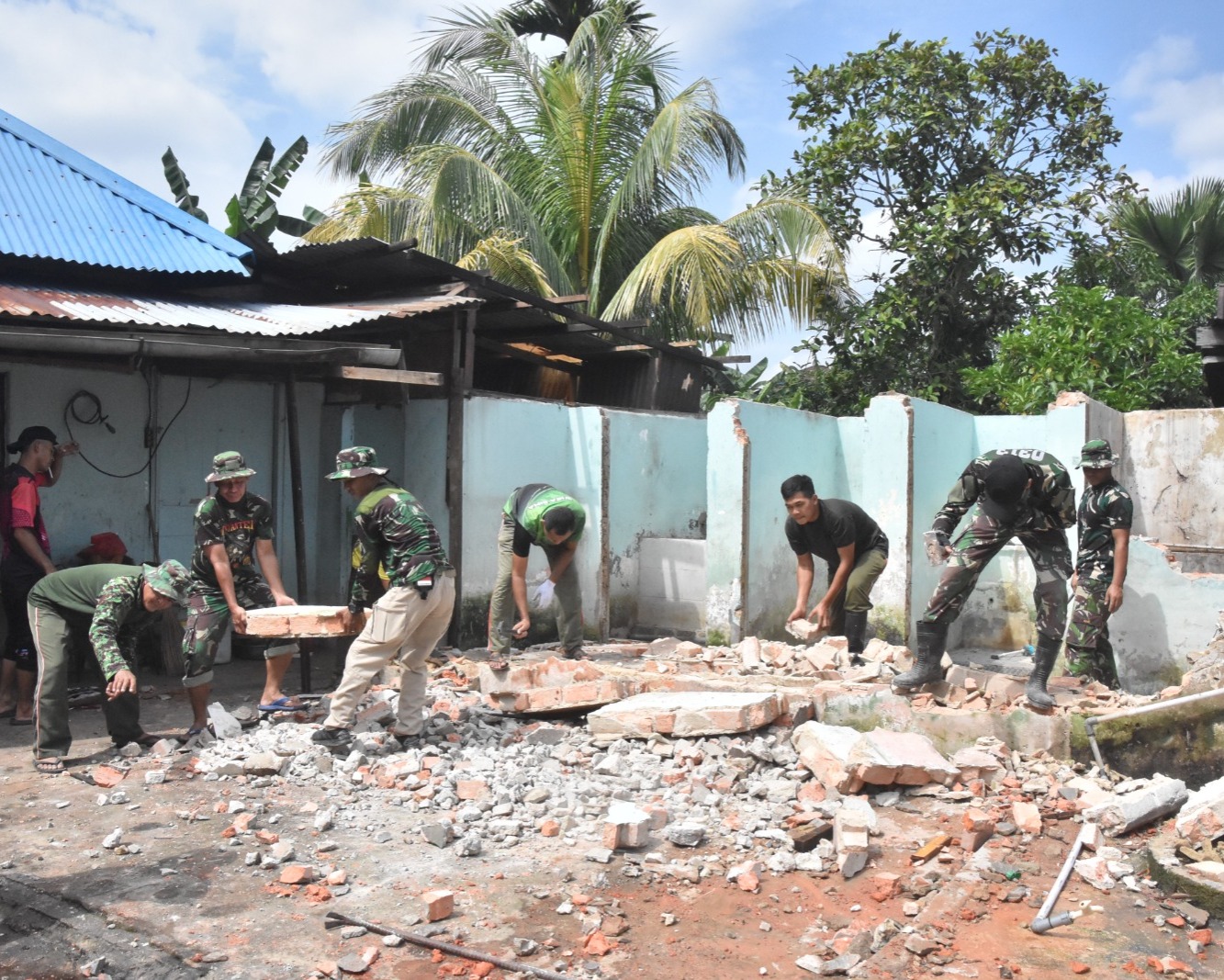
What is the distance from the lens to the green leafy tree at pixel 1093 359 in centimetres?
1041

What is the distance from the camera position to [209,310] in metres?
7.94

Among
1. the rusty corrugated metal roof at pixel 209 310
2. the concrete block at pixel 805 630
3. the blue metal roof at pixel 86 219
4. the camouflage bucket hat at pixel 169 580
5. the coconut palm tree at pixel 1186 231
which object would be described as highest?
the coconut palm tree at pixel 1186 231

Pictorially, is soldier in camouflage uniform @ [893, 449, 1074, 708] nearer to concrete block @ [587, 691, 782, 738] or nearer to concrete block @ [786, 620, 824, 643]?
concrete block @ [587, 691, 782, 738]

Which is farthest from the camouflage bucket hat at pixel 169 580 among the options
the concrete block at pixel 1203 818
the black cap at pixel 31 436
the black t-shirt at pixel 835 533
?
the concrete block at pixel 1203 818

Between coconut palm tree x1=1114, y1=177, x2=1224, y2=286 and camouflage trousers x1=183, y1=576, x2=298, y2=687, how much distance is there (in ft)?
44.9

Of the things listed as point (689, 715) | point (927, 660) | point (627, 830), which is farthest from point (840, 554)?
point (627, 830)

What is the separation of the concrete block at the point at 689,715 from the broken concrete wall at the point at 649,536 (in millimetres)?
3450

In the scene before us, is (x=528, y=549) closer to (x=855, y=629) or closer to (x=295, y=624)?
(x=295, y=624)

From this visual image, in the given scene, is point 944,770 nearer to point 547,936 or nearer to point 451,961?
point 547,936

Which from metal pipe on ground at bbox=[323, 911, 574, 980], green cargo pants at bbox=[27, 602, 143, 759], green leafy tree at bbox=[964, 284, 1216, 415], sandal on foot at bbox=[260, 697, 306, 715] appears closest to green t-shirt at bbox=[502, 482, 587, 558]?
sandal on foot at bbox=[260, 697, 306, 715]

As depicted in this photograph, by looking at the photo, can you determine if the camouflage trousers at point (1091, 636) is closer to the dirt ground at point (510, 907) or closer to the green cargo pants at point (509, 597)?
the dirt ground at point (510, 907)

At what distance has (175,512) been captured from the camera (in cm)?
812

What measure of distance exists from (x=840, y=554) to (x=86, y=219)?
6510 mm

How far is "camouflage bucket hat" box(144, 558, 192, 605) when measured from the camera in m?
5.27
